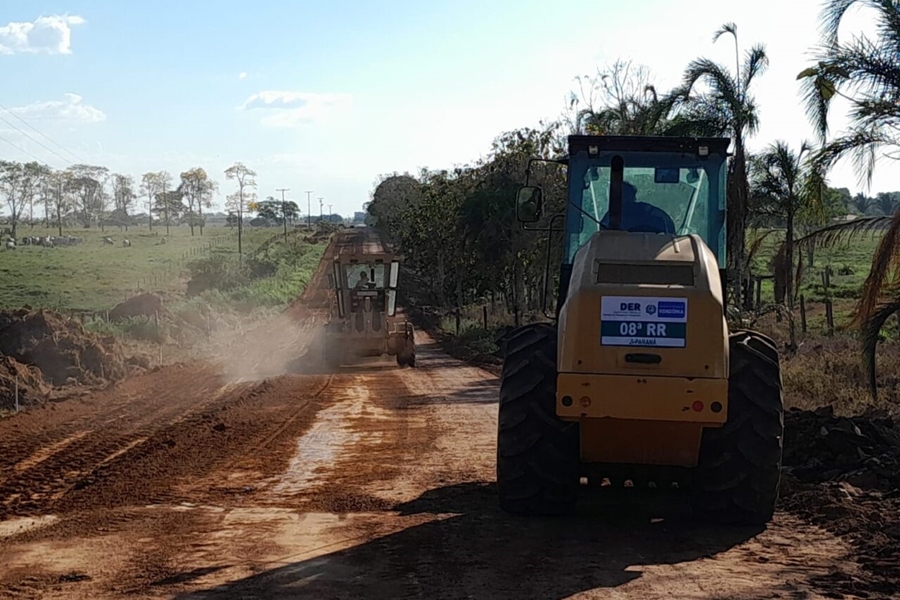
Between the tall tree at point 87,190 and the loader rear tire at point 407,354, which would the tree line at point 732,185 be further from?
the tall tree at point 87,190

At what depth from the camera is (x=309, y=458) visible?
12.0 m

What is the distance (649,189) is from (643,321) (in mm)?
2151

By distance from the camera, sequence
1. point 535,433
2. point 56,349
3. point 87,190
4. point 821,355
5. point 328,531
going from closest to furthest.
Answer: point 535,433 → point 328,531 → point 821,355 → point 56,349 → point 87,190

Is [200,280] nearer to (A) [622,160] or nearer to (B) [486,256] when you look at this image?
(B) [486,256]

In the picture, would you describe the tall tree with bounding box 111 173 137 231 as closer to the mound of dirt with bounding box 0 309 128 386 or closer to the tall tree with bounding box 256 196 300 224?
the tall tree with bounding box 256 196 300 224

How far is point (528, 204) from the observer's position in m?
8.55

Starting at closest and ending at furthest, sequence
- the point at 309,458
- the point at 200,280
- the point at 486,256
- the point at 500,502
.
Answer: the point at 500,502 → the point at 309,458 → the point at 486,256 → the point at 200,280

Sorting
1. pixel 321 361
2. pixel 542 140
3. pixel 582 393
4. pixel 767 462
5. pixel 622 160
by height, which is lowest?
pixel 321 361

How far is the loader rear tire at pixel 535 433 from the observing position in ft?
25.7

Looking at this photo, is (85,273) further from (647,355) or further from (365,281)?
(647,355)

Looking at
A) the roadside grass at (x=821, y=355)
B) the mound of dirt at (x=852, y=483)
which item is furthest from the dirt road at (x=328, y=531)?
the roadside grass at (x=821, y=355)

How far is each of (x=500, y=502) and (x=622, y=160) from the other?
10.1ft

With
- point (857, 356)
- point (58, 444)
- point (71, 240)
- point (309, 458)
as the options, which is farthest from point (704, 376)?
point (71, 240)

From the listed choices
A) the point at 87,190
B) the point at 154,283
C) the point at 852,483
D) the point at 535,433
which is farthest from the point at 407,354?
the point at 87,190
